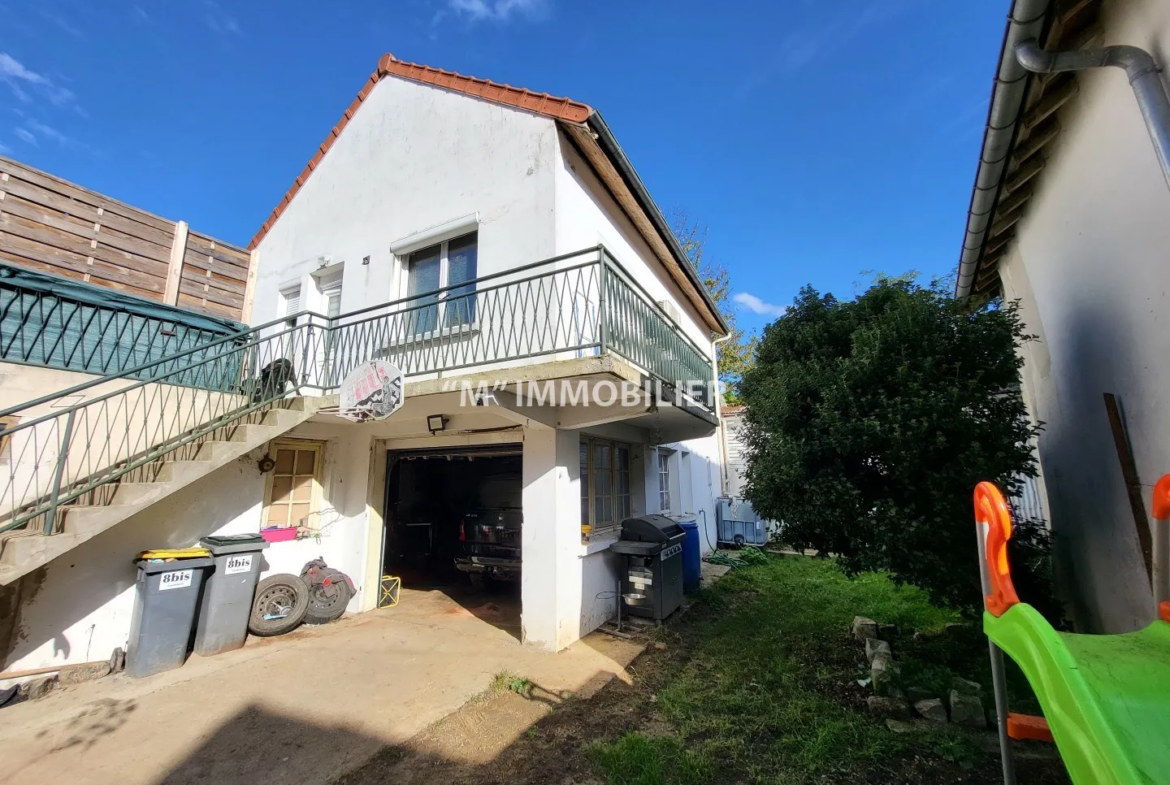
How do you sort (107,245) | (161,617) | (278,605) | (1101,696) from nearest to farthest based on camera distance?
(1101,696), (161,617), (278,605), (107,245)

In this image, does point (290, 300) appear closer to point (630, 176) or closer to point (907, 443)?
point (630, 176)

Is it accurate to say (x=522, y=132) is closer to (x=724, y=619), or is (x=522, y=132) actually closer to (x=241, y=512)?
(x=241, y=512)

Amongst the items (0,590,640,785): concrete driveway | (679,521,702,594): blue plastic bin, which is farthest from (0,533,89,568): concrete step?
(679,521,702,594): blue plastic bin

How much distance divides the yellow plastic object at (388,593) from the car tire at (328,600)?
25.4 inches

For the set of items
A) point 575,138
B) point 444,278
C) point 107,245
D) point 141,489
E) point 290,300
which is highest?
point 575,138

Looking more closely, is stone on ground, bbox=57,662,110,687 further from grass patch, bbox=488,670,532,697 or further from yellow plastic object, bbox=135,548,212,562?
grass patch, bbox=488,670,532,697

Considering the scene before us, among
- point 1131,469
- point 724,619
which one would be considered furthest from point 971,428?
point 724,619

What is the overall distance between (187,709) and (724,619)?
19.8 feet

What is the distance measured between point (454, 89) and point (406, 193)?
1.68 m

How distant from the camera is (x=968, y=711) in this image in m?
3.42

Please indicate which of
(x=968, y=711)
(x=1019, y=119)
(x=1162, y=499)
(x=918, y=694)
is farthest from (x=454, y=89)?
(x=968, y=711)

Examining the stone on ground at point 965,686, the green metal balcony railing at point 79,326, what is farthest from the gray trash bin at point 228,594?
the stone on ground at point 965,686

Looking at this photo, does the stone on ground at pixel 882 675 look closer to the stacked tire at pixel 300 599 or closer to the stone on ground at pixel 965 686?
the stone on ground at pixel 965 686

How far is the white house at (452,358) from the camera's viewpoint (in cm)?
486
